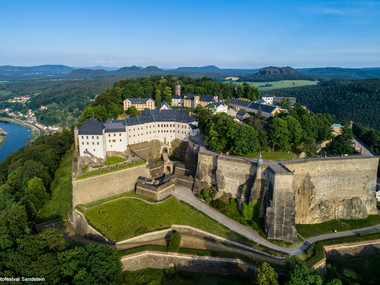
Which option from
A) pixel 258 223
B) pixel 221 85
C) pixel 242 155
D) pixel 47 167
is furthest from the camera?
pixel 221 85

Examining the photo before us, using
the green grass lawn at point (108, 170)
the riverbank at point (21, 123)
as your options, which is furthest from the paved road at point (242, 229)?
the riverbank at point (21, 123)

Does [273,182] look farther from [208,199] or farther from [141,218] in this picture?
[141,218]

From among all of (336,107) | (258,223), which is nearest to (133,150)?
(258,223)

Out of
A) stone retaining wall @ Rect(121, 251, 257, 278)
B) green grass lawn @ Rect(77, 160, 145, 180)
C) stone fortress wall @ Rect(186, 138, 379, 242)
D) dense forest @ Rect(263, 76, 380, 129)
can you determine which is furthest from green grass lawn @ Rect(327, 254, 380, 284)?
dense forest @ Rect(263, 76, 380, 129)

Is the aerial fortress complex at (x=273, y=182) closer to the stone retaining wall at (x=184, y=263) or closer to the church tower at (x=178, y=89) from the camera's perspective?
the stone retaining wall at (x=184, y=263)

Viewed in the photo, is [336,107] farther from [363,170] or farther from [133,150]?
[133,150]
